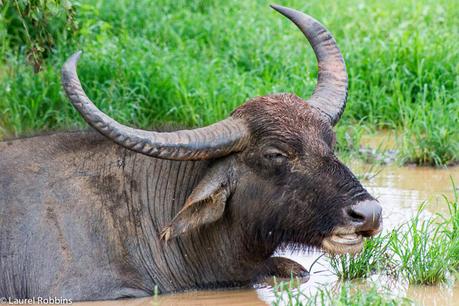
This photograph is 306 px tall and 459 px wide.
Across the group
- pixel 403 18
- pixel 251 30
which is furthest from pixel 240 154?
pixel 403 18

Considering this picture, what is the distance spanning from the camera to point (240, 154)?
7.63m

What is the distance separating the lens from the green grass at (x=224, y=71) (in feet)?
37.2

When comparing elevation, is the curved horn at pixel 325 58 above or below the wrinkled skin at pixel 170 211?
above

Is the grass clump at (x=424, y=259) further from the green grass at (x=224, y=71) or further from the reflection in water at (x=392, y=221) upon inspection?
the green grass at (x=224, y=71)

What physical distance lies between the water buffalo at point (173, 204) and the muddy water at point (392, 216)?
0.15 m

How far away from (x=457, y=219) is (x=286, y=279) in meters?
1.32

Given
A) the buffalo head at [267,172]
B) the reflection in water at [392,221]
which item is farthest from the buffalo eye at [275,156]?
the reflection in water at [392,221]

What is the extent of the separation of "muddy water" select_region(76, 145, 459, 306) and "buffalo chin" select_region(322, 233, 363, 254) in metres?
0.35

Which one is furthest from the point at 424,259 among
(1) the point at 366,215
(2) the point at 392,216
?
(2) the point at 392,216

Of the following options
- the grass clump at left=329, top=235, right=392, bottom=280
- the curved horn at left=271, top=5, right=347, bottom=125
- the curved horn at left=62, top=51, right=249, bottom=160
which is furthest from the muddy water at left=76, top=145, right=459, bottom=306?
the curved horn at left=271, top=5, right=347, bottom=125

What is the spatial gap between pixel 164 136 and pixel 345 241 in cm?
140

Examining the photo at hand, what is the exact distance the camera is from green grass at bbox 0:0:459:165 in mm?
11328

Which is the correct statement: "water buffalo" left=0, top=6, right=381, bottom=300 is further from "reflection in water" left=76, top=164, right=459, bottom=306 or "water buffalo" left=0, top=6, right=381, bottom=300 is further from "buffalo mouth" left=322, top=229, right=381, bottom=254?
"reflection in water" left=76, top=164, right=459, bottom=306

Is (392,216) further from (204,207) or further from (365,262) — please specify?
(204,207)
